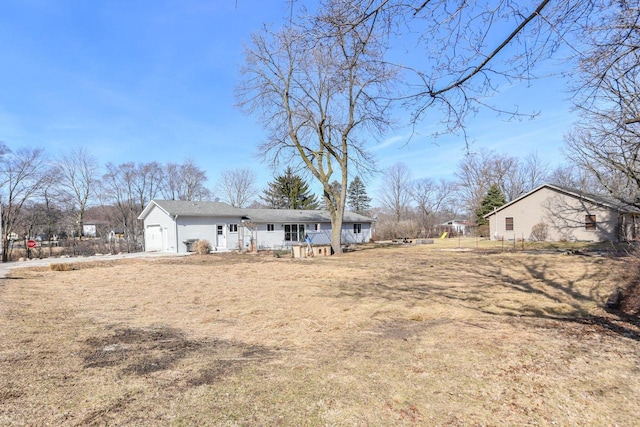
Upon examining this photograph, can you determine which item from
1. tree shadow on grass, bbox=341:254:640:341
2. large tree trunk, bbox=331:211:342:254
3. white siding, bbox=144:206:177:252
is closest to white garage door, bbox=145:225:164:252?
white siding, bbox=144:206:177:252

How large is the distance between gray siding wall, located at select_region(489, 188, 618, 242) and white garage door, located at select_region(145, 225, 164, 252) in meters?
28.4

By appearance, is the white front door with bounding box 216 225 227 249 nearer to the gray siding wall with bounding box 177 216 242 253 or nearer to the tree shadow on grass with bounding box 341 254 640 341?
the gray siding wall with bounding box 177 216 242 253

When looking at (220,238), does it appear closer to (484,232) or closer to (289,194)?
(289,194)

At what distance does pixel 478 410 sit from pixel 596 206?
98.4ft

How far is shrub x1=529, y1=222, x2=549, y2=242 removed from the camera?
93.0ft

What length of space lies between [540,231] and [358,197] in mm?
35008


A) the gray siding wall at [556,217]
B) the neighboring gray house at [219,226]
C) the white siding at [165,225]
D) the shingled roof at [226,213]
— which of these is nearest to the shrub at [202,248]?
the neighboring gray house at [219,226]

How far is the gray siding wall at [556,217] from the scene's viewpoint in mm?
25766

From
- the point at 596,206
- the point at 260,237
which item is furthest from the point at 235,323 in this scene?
the point at 596,206

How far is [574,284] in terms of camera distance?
9.89 m

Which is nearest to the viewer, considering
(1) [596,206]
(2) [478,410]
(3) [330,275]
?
(2) [478,410]

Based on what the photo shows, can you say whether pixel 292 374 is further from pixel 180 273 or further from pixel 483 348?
pixel 180 273

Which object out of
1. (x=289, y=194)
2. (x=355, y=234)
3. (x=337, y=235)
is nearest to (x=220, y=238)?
(x=337, y=235)

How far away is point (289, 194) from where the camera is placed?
149 feet
